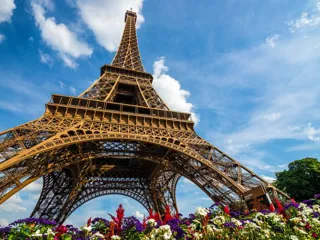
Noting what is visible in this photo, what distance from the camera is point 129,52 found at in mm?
31391

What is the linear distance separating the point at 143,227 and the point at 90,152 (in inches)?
585

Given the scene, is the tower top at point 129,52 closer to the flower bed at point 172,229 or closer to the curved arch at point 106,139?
the curved arch at point 106,139

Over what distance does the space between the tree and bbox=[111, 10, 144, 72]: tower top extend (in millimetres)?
20599

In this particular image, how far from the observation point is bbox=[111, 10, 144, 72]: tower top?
2851 centimetres

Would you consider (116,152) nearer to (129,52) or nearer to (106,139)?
(106,139)

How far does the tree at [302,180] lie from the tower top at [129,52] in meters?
20.6

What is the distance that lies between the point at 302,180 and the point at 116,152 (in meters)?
17.0

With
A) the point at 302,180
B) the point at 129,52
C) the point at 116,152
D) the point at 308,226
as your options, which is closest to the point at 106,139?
the point at 116,152

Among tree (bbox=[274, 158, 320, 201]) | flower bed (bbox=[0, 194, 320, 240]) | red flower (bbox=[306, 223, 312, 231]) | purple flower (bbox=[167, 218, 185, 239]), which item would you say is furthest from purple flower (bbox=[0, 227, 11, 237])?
tree (bbox=[274, 158, 320, 201])

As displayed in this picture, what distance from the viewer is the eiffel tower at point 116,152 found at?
13.0 metres

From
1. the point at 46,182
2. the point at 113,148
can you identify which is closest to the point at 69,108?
the point at 113,148

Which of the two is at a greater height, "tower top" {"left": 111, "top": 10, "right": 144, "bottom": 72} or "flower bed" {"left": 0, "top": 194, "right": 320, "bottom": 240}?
"tower top" {"left": 111, "top": 10, "right": 144, "bottom": 72}

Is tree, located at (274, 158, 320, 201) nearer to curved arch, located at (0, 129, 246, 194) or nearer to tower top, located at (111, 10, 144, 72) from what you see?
curved arch, located at (0, 129, 246, 194)

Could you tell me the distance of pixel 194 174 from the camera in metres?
16.9
